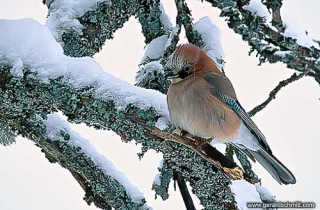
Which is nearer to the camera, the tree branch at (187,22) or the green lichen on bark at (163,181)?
the green lichen on bark at (163,181)

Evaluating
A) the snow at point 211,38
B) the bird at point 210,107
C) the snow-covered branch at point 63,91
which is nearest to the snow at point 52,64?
the snow-covered branch at point 63,91

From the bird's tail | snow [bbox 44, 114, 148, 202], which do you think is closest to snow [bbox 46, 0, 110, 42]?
snow [bbox 44, 114, 148, 202]

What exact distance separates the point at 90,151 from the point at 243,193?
1.56ft

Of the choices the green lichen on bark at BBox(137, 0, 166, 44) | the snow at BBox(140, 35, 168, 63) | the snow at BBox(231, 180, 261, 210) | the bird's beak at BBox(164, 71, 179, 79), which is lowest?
the snow at BBox(231, 180, 261, 210)

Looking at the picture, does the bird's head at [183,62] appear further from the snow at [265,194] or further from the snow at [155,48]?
the snow at [265,194]

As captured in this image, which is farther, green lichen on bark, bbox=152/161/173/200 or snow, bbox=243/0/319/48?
green lichen on bark, bbox=152/161/173/200

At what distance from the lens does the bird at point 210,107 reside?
162 centimetres

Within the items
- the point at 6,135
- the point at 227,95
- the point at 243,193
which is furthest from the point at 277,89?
the point at 6,135

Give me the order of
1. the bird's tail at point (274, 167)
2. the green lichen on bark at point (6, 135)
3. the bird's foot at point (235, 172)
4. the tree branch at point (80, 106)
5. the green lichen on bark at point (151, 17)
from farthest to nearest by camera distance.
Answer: the green lichen on bark at point (151, 17) < the bird's tail at point (274, 167) < the green lichen on bark at point (6, 135) < the bird's foot at point (235, 172) < the tree branch at point (80, 106)

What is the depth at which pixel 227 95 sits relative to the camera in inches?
67.9

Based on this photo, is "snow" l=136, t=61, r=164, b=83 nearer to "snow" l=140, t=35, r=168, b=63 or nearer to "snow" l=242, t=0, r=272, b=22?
"snow" l=140, t=35, r=168, b=63

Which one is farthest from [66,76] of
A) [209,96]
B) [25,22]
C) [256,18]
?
[209,96]

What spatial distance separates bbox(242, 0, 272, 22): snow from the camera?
52.0 inches

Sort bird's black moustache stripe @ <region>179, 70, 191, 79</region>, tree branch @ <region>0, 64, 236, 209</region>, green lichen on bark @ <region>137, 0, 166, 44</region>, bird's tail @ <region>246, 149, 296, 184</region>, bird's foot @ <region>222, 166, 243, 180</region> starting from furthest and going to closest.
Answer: green lichen on bark @ <region>137, 0, 166, 44</region>, bird's black moustache stripe @ <region>179, 70, 191, 79</region>, bird's tail @ <region>246, 149, 296, 184</region>, bird's foot @ <region>222, 166, 243, 180</region>, tree branch @ <region>0, 64, 236, 209</region>
